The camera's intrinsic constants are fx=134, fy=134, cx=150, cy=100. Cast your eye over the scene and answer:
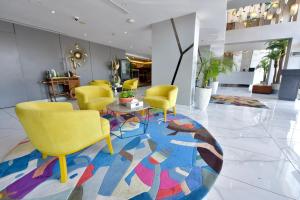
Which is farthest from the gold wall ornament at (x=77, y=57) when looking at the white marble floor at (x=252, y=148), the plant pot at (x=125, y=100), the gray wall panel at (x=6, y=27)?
the plant pot at (x=125, y=100)

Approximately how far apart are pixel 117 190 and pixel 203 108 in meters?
3.41

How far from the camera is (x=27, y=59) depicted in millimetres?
4633

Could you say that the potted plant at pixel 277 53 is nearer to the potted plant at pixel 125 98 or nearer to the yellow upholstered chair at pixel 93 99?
the potted plant at pixel 125 98

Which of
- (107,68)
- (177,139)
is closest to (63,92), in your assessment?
(107,68)

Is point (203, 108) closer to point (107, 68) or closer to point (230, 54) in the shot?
point (107, 68)

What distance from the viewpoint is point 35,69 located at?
488 centimetres

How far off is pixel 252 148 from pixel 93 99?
330 cm

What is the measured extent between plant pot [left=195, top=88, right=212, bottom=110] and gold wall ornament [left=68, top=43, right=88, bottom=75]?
17.6 feet

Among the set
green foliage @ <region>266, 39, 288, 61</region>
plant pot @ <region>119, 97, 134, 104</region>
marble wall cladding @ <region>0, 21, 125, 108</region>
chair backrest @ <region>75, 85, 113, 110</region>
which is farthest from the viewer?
green foliage @ <region>266, 39, 288, 61</region>

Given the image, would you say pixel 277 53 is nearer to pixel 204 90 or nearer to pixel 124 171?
pixel 204 90

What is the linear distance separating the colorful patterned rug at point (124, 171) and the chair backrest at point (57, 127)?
1.13ft

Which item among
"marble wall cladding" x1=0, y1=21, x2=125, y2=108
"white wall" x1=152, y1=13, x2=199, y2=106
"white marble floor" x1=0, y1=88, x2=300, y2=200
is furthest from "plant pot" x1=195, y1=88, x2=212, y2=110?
"marble wall cladding" x1=0, y1=21, x2=125, y2=108

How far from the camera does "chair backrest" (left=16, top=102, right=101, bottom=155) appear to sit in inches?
49.5

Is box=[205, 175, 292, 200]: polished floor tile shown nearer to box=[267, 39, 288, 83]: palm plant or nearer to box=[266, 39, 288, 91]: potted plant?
box=[266, 39, 288, 91]: potted plant
